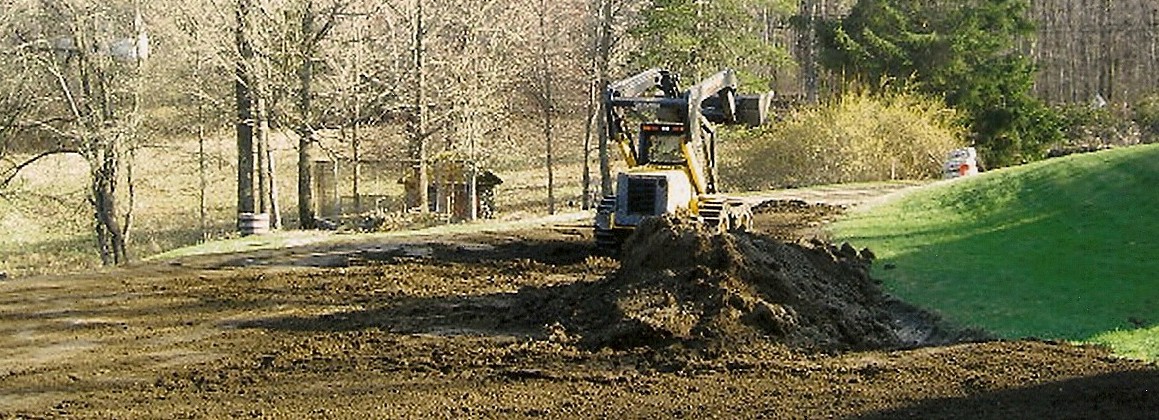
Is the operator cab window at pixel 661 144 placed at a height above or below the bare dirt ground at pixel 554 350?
above

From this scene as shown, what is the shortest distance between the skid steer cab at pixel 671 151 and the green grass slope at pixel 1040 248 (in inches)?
106

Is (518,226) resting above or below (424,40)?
below

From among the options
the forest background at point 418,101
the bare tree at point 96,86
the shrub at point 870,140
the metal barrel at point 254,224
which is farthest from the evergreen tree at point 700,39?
the metal barrel at point 254,224

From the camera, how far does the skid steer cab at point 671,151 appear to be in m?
16.5

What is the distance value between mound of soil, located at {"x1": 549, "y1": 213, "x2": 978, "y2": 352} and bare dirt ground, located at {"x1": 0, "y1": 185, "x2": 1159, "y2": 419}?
0.03 m

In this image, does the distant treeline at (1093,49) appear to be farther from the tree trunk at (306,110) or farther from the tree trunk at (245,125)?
the tree trunk at (245,125)

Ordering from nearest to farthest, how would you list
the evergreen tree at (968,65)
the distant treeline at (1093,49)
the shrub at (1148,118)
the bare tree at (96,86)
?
the bare tree at (96,86), the evergreen tree at (968,65), the shrub at (1148,118), the distant treeline at (1093,49)

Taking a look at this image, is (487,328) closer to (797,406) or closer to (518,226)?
(797,406)

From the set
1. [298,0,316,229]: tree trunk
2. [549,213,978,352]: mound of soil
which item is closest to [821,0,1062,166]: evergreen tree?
[298,0,316,229]: tree trunk

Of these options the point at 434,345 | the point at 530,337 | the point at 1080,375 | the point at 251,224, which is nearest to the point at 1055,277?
the point at 1080,375

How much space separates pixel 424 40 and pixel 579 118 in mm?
19076

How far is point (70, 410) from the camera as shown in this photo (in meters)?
9.35

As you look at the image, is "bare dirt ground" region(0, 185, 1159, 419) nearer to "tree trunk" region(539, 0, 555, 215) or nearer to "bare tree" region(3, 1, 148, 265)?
"bare tree" region(3, 1, 148, 265)

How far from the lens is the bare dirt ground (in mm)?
8953
